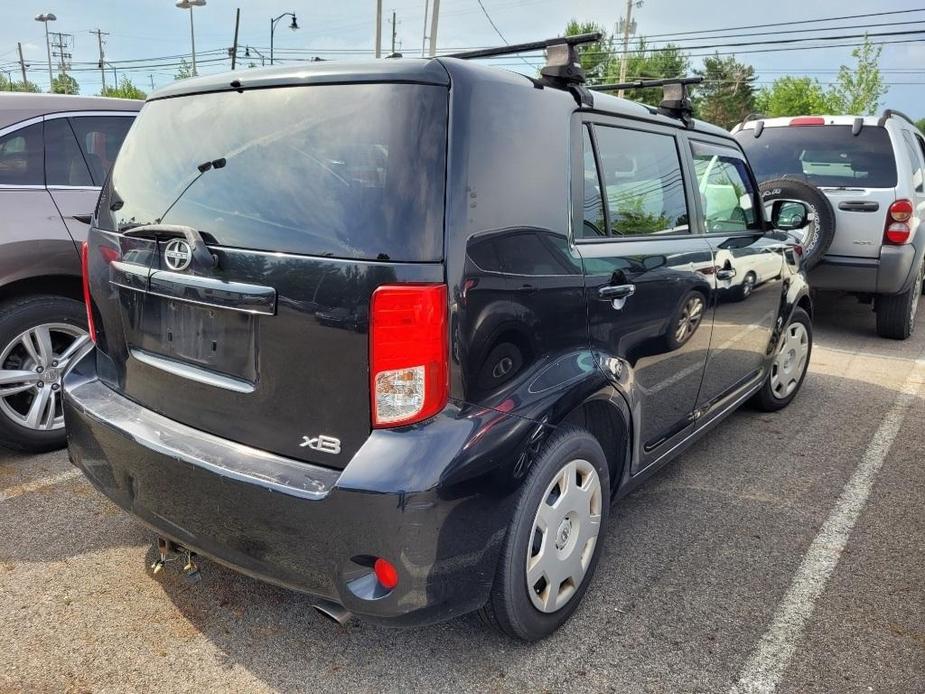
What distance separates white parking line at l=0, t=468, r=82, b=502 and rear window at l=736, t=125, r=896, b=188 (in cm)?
639

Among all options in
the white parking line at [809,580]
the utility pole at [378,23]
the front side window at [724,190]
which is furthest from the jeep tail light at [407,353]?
the utility pole at [378,23]

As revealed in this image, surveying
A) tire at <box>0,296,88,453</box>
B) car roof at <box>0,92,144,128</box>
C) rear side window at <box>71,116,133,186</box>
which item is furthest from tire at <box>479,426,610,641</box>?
rear side window at <box>71,116,133,186</box>

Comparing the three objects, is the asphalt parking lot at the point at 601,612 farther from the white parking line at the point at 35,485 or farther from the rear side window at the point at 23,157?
the rear side window at the point at 23,157

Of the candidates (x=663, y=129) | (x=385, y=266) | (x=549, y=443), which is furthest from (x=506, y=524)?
(x=663, y=129)

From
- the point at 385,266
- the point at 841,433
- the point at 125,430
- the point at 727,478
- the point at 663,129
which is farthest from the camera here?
the point at 841,433

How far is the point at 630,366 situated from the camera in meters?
2.75

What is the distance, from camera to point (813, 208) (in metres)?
6.56

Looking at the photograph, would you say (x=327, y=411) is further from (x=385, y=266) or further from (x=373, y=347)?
(x=385, y=266)

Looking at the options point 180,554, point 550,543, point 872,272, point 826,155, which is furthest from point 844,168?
point 180,554

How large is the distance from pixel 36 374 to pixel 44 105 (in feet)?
4.74

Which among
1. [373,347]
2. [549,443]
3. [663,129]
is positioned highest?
[663,129]

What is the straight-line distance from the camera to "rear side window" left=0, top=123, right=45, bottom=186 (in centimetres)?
374

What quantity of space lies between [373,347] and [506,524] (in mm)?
667

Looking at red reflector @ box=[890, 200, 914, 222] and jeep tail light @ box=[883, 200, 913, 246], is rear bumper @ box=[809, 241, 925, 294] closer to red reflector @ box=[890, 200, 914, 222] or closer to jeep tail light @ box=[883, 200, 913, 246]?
jeep tail light @ box=[883, 200, 913, 246]
